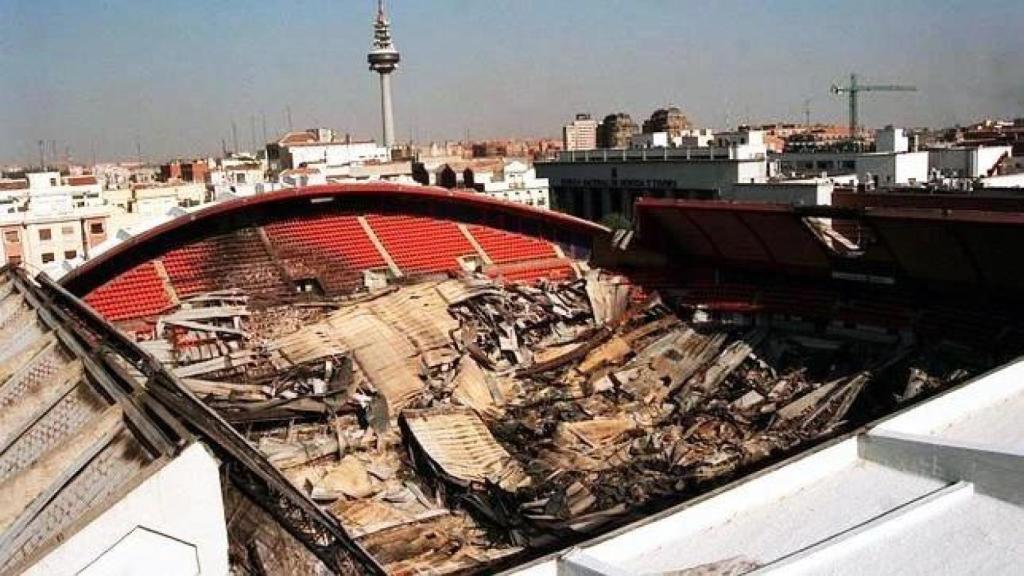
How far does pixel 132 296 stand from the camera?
653 inches

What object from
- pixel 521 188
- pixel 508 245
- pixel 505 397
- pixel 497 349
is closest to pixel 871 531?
pixel 505 397

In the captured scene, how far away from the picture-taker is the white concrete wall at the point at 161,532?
18.1 feet

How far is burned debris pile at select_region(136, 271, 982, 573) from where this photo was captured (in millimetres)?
11094

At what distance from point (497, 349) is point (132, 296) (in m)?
6.88

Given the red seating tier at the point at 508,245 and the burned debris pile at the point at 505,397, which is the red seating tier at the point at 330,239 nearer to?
the burned debris pile at the point at 505,397

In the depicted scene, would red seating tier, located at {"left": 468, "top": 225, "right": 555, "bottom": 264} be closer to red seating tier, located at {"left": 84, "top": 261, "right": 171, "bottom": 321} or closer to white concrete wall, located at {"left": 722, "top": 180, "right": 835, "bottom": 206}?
red seating tier, located at {"left": 84, "top": 261, "right": 171, "bottom": 321}

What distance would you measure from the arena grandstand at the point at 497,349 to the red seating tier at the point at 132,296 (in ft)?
0.17

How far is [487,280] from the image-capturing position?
60.1 feet

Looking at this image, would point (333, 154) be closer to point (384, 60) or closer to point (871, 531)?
point (384, 60)

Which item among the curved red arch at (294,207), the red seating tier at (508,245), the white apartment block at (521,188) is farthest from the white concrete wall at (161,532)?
the white apartment block at (521,188)

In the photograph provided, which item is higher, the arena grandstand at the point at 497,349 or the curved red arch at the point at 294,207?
the curved red arch at the point at 294,207

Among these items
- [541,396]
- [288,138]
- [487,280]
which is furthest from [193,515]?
[288,138]

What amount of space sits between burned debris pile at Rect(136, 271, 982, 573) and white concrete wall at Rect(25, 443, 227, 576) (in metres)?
4.20

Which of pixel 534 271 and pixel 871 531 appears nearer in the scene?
pixel 871 531
